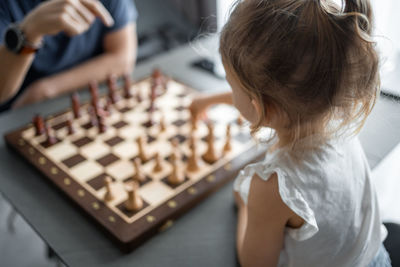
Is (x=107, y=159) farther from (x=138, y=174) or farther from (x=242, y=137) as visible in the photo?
(x=242, y=137)

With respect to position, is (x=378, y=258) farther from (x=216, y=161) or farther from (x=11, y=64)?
(x=11, y=64)

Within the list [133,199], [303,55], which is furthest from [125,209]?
[303,55]

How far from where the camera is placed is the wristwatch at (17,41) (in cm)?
120

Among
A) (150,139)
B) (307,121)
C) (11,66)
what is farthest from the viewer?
(11,66)

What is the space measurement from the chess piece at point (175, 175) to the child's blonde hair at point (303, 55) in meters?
0.39

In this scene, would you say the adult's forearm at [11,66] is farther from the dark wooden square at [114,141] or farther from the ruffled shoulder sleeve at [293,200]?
the ruffled shoulder sleeve at [293,200]

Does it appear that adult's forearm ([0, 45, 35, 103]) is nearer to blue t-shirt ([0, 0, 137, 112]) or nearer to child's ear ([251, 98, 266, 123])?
blue t-shirt ([0, 0, 137, 112])

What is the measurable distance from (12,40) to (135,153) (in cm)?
59

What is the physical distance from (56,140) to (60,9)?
1.38 ft

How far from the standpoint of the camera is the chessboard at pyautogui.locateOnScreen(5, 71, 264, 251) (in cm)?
92

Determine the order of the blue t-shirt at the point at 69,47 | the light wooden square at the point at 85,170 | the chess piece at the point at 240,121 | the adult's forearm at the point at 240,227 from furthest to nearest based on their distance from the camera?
A: the blue t-shirt at the point at 69,47
the chess piece at the point at 240,121
the light wooden square at the point at 85,170
the adult's forearm at the point at 240,227

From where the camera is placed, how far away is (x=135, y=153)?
1.14 metres

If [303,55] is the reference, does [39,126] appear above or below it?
below

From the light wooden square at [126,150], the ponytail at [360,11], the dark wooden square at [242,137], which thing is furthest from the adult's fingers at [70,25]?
the ponytail at [360,11]
